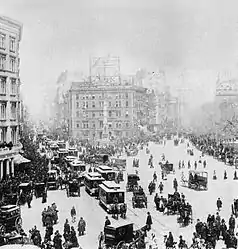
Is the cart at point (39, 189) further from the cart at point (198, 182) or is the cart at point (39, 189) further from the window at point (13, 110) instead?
the window at point (13, 110)

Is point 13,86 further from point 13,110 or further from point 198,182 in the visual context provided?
point 198,182

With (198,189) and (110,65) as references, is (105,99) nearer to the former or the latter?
(110,65)

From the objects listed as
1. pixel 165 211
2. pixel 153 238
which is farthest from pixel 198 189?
pixel 153 238

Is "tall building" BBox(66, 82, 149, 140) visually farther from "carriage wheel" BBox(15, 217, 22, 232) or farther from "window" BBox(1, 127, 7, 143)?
"carriage wheel" BBox(15, 217, 22, 232)

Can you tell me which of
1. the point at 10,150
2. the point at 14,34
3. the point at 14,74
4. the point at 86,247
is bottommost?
the point at 86,247

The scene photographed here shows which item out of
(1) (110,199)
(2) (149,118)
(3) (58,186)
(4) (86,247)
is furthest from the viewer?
(2) (149,118)
